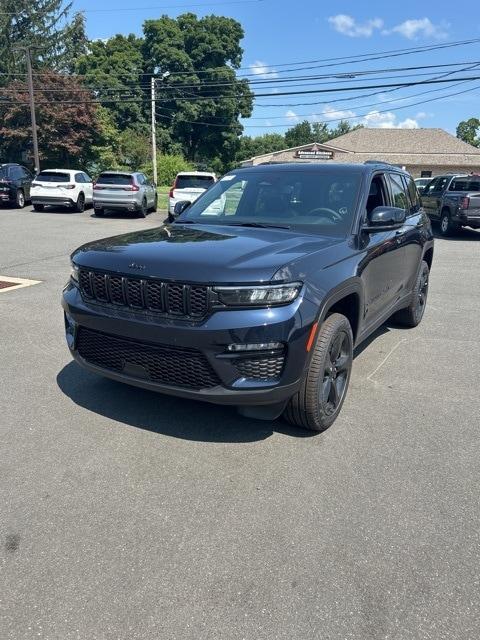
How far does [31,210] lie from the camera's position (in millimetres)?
21438

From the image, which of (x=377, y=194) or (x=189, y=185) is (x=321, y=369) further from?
(x=189, y=185)

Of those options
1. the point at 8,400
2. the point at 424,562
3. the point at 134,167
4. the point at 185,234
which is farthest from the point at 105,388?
the point at 134,167

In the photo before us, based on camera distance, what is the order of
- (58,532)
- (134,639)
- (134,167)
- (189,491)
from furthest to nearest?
(134,167), (189,491), (58,532), (134,639)

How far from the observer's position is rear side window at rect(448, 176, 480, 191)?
52.3 ft

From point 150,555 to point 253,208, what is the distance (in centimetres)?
302

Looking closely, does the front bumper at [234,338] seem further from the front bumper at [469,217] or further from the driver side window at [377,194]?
the front bumper at [469,217]

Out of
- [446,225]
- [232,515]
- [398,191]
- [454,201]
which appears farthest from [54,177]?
[232,515]

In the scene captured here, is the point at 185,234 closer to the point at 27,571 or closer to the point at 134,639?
the point at 27,571

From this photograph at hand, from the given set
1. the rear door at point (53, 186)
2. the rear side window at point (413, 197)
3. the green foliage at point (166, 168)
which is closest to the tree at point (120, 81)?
the green foliage at point (166, 168)

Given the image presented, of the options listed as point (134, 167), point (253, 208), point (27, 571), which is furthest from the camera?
point (134, 167)

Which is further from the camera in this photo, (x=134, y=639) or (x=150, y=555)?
(x=150, y=555)

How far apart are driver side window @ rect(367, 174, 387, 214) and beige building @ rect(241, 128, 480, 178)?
4212 cm

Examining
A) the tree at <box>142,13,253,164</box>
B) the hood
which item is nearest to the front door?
the hood

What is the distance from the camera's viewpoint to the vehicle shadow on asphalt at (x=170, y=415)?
3596mm
